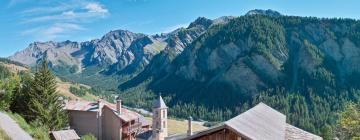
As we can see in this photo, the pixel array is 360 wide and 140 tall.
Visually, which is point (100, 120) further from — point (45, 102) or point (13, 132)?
point (13, 132)

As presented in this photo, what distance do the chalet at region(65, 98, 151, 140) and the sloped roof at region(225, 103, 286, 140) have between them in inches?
2058

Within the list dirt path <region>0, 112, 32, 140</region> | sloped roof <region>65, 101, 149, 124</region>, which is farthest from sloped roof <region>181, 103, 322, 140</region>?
sloped roof <region>65, 101, 149, 124</region>

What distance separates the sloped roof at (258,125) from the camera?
65.8ft

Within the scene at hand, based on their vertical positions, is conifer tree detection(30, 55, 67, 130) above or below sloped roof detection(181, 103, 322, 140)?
below

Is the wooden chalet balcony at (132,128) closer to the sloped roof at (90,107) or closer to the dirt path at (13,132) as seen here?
the sloped roof at (90,107)

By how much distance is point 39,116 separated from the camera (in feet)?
196

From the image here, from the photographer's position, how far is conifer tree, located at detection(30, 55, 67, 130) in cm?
5975

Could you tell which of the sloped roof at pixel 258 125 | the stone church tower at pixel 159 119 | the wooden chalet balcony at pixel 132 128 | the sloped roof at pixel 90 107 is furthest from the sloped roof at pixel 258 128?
the wooden chalet balcony at pixel 132 128

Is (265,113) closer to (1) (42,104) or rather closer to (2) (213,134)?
(2) (213,134)

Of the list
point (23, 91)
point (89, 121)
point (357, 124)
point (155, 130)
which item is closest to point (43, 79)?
point (23, 91)

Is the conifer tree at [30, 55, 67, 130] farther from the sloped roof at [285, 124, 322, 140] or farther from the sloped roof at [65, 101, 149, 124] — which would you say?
the sloped roof at [285, 124, 322, 140]

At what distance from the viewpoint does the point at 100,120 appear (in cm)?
7806

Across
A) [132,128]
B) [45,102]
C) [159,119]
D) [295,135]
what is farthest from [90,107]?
[295,135]

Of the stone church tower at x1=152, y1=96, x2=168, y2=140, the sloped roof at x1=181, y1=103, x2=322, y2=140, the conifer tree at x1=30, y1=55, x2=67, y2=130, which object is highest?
the sloped roof at x1=181, y1=103, x2=322, y2=140
